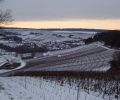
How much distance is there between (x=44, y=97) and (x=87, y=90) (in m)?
3.74

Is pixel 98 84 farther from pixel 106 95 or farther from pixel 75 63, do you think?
pixel 75 63

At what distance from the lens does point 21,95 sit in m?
13.1

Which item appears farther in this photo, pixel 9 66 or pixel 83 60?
pixel 9 66

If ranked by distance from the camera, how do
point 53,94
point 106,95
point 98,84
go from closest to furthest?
point 53,94
point 106,95
point 98,84

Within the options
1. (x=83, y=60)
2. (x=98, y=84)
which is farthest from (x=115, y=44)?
(x=98, y=84)

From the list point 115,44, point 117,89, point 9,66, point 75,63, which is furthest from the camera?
point 115,44

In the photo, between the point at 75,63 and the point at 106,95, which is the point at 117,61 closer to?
the point at 75,63

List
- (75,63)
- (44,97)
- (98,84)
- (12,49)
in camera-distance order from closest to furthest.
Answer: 1. (44,97)
2. (98,84)
3. (75,63)
4. (12,49)

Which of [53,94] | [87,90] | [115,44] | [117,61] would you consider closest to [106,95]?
[87,90]

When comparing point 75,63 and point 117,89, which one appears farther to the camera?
point 75,63

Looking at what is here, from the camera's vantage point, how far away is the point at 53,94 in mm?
13875

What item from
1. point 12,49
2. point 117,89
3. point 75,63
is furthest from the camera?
point 12,49

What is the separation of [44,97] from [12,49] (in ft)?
323

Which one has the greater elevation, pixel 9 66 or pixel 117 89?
pixel 117 89
